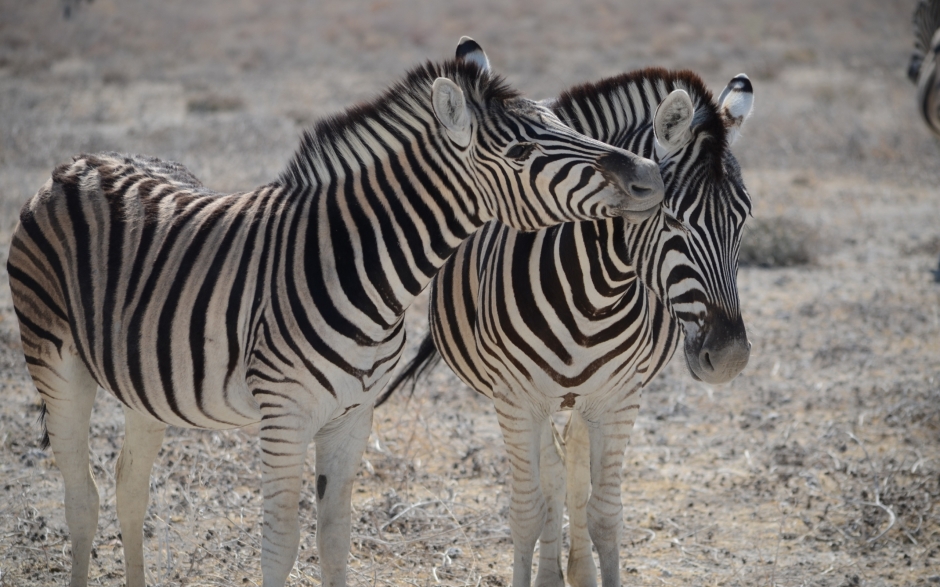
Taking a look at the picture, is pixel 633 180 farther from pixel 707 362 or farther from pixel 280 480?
pixel 280 480

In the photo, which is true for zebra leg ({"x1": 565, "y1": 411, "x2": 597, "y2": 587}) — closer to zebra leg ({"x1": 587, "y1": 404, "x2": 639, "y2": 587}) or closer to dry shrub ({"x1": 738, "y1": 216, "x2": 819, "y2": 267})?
zebra leg ({"x1": 587, "y1": 404, "x2": 639, "y2": 587})

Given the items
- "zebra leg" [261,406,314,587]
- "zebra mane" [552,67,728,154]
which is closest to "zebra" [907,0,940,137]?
"zebra mane" [552,67,728,154]

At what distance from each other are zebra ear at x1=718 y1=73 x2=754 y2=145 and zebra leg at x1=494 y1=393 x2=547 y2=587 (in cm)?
140

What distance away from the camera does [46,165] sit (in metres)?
10.9

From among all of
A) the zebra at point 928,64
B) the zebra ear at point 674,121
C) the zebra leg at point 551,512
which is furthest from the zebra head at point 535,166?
the zebra at point 928,64

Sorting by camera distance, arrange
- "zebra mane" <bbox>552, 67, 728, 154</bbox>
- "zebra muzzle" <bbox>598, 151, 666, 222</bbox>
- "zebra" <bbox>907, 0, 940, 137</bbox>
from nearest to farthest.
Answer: "zebra muzzle" <bbox>598, 151, 666, 222</bbox>, "zebra mane" <bbox>552, 67, 728, 154</bbox>, "zebra" <bbox>907, 0, 940, 137</bbox>

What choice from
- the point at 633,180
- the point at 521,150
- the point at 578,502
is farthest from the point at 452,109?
the point at 578,502

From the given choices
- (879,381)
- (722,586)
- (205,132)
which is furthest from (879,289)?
(205,132)

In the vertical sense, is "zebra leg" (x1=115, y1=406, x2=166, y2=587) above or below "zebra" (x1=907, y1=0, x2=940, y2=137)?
below

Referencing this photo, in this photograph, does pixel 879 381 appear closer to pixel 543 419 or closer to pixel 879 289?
pixel 879 289

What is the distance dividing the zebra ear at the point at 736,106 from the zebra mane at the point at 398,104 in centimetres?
Answer: 90

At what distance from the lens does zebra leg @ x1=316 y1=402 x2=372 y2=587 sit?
10.9ft

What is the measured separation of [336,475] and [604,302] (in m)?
1.25

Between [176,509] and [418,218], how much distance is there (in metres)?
2.58
